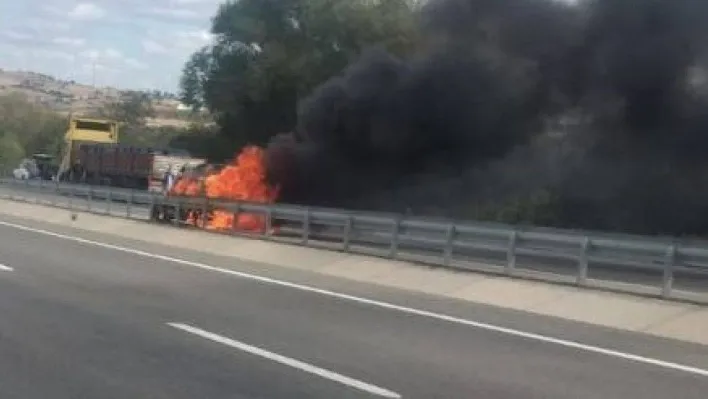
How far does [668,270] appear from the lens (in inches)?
609

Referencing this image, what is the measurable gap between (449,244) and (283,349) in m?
8.59

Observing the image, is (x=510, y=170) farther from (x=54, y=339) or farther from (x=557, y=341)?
(x=54, y=339)

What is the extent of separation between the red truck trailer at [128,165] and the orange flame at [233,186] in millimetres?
16046

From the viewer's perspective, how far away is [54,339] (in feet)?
37.7

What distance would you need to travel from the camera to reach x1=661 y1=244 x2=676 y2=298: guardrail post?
15438 mm

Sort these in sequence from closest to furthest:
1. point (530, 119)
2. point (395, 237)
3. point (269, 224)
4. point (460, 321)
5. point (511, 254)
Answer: point (460, 321)
point (511, 254)
point (395, 237)
point (269, 224)
point (530, 119)

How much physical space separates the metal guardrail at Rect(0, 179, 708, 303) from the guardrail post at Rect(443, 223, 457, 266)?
0.05 feet

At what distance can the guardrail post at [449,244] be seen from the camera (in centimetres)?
1964

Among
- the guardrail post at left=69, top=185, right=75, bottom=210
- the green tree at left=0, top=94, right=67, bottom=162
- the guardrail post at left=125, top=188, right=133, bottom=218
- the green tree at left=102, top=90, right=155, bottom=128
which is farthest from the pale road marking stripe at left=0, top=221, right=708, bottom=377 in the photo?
the green tree at left=102, top=90, right=155, bottom=128

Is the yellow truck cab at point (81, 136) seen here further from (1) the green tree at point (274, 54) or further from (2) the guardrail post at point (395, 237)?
(2) the guardrail post at point (395, 237)

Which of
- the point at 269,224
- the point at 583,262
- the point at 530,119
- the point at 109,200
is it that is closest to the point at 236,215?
the point at 269,224

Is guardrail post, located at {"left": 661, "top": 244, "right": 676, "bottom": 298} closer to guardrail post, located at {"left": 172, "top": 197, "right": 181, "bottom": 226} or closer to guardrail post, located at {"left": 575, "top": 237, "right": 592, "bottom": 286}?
guardrail post, located at {"left": 575, "top": 237, "right": 592, "bottom": 286}

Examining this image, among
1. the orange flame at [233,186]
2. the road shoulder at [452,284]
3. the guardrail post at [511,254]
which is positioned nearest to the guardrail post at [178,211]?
the orange flame at [233,186]

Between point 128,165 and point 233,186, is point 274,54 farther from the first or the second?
point 233,186
